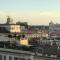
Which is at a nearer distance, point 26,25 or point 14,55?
point 14,55

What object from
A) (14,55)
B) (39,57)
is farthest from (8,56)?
(39,57)

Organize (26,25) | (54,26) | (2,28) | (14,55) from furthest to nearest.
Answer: (54,26) → (26,25) → (2,28) → (14,55)

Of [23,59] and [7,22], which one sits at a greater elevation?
[7,22]

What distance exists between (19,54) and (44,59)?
4.25ft

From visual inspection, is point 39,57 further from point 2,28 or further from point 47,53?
point 2,28

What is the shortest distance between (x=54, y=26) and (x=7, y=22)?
13.9 m

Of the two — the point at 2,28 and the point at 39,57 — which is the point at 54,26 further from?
the point at 39,57

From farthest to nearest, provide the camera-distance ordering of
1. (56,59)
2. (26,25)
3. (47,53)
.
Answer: (26,25)
(47,53)
(56,59)

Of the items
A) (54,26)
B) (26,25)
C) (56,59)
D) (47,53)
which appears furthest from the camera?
(54,26)

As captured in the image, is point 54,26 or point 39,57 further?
point 54,26

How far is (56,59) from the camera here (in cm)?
882

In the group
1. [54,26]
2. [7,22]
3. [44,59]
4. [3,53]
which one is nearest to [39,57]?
[44,59]

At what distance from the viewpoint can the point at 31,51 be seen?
9.88 m

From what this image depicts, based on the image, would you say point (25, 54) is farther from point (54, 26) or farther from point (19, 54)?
point (54, 26)
